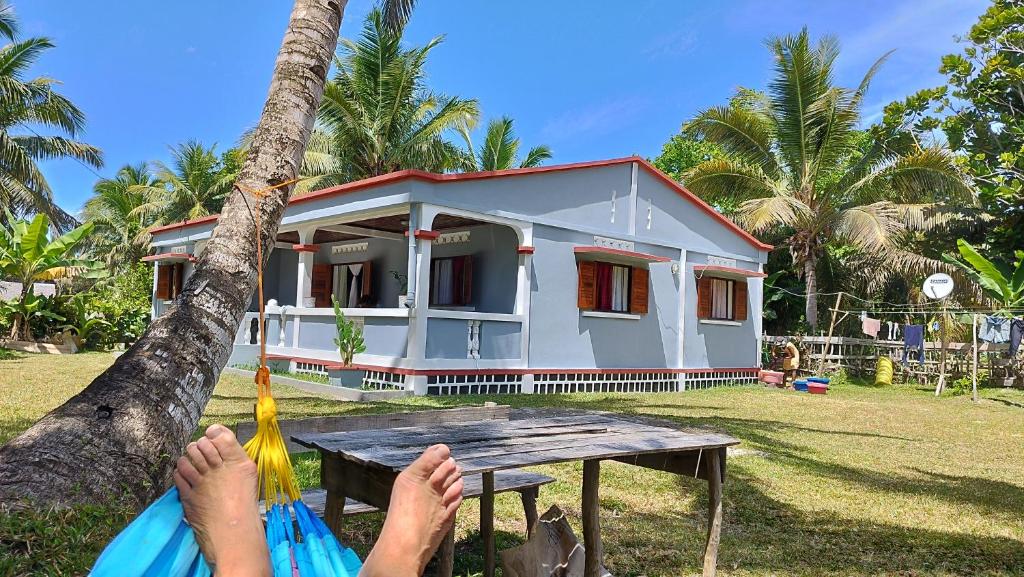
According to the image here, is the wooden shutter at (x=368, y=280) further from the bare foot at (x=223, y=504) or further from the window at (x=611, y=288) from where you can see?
the bare foot at (x=223, y=504)

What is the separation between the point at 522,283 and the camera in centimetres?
1268

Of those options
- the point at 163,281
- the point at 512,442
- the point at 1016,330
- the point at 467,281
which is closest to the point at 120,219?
the point at 163,281

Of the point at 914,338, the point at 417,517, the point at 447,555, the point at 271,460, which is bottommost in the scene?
the point at 447,555

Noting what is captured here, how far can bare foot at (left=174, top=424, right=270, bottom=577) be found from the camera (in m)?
1.88

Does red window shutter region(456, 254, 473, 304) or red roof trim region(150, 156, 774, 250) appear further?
red window shutter region(456, 254, 473, 304)

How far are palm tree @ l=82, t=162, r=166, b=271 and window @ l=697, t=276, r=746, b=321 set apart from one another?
2241 centimetres

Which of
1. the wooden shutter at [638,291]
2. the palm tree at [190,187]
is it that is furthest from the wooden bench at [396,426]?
→ the palm tree at [190,187]

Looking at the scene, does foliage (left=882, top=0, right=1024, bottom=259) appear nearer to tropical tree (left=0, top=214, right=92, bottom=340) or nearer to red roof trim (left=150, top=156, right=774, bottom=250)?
red roof trim (left=150, top=156, right=774, bottom=250)

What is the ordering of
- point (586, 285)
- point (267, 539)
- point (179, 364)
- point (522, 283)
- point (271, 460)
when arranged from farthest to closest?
point (586, 285) < point (522, 283) < point (179, 364) < point (271, 460) < point (267, 539)

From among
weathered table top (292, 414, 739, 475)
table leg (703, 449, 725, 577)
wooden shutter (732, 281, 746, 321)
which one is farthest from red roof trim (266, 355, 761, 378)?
table leg (703, 449, 725, 577)

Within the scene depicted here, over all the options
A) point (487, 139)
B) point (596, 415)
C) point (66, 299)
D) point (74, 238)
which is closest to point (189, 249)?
point (74, 238)

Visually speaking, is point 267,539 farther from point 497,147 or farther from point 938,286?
point 497,147

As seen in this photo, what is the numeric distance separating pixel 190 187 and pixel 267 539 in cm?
3032

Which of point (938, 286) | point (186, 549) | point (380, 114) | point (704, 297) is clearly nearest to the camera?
point (186, 549)
